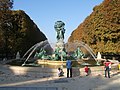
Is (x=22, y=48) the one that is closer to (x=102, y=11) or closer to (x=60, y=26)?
(x=102, y=11)

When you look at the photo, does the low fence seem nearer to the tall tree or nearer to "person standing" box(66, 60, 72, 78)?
"person standing" box(66, 60, 72, 78)

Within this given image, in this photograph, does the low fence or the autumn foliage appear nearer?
the low fence

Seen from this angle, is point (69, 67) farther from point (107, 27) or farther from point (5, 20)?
point (5, 20)

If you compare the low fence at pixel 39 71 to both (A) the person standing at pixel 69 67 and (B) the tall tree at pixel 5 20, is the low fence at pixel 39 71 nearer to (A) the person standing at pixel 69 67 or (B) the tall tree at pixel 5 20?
(A) the person standing at pixel 69 67

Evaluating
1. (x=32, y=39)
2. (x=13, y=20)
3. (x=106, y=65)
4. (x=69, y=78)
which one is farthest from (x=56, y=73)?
(x=32, y=39)

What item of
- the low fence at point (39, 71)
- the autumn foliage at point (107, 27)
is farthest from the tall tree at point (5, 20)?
the low fence at point (39, 71)

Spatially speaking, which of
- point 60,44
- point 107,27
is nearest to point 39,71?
point 60,44

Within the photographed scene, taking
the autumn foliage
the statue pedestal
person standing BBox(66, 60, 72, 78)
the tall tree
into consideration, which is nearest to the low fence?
person standing BBox(66, 60, 72, 78)

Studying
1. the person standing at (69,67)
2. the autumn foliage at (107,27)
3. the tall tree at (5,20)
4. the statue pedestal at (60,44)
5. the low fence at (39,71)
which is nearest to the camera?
the person standing at (69,67)

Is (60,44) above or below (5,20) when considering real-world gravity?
below

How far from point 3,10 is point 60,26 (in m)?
15.9

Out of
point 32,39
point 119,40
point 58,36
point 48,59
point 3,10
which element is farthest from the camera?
point 32,39

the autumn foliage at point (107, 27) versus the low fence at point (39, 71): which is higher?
the autumn foliage at point (107, 27)

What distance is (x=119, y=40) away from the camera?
2030 inches
